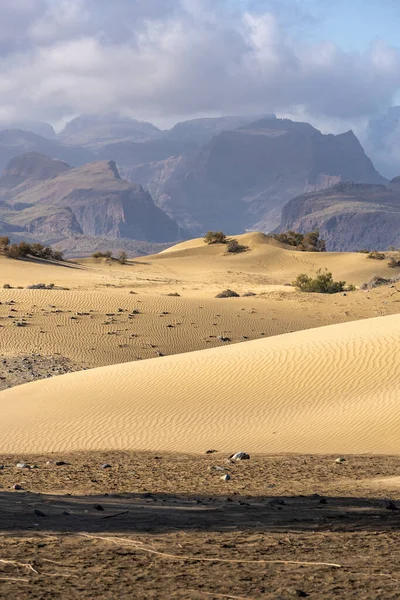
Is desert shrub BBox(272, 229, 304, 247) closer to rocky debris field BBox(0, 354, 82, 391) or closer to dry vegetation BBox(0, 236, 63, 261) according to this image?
dry vegetation BBox(0, 236, 63, 261)

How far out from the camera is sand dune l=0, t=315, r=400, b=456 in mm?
11945

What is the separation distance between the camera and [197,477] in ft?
29.3

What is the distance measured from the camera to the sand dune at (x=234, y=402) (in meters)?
11.9

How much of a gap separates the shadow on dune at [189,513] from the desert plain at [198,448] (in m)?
0.03

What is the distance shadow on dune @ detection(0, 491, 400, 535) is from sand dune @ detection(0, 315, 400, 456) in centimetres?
394

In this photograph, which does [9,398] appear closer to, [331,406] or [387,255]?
[331,406]

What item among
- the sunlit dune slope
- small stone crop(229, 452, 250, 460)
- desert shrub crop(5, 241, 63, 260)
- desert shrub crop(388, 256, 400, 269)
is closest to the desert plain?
small stone crop(229, 452, 250, 460)

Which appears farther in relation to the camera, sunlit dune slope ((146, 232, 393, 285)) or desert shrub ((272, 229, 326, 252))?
desert shrub ((272, 229, 326, 252))

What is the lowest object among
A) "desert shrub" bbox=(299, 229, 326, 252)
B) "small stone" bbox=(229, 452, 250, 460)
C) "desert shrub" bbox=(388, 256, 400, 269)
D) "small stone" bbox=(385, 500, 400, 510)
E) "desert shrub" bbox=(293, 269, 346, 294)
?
"small stone" bbox=(385, 500, 400, 510)

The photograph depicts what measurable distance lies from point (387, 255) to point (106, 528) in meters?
54.5

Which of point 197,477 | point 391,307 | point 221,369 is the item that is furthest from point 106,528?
point 391,307

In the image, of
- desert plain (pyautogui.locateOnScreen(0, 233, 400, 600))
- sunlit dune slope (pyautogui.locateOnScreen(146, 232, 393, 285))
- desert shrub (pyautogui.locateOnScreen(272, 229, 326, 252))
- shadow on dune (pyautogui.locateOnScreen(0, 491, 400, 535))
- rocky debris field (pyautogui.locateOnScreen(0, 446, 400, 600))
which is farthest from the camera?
desert shrub (pyautogui.locateOnScreen(272, 229, 326, 252))

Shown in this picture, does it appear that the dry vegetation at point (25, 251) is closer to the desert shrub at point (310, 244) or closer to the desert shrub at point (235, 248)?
the desert shrub at point (235, 248)

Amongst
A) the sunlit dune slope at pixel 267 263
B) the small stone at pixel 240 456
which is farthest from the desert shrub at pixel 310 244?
the small stone at pixel 240 456
